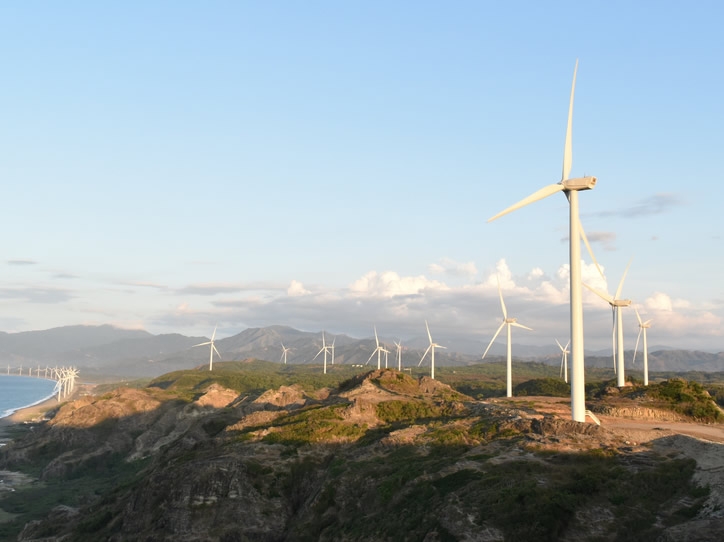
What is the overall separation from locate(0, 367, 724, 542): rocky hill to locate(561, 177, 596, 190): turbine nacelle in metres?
22.7

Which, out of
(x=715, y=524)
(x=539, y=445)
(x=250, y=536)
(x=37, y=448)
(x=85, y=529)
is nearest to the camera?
(x=715, y=524)

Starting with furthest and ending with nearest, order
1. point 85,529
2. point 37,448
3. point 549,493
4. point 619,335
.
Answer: point 37,448
point 619,335
point 85,529
point 549,493

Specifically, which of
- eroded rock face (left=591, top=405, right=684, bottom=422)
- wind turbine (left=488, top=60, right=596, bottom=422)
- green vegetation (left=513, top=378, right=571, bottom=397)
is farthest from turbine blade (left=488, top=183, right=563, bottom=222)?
green vegetation (left=513, top=378, right=571, bottom=397)

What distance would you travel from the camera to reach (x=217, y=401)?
18125 centimetres

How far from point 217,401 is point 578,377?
135771 millimetres

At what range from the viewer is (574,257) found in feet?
202

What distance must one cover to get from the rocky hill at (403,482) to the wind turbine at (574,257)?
349 centimetres

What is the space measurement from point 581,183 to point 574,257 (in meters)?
7.44

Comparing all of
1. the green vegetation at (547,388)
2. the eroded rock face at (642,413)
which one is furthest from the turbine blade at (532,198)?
the green vegetation at (547,388)

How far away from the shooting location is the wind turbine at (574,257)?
2392 inches

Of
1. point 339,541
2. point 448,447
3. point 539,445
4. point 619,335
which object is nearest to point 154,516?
point 339,541

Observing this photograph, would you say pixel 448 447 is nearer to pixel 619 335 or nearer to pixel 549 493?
pixel 549 493

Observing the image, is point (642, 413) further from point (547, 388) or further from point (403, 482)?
point (547, 388)

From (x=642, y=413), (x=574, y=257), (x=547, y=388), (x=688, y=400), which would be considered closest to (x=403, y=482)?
(x=574, y=257)
